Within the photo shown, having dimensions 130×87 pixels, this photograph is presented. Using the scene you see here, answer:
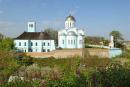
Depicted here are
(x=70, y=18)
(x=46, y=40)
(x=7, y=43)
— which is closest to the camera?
(x=7, y=43)

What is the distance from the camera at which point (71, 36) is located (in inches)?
2408

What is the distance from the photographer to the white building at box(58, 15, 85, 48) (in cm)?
6084

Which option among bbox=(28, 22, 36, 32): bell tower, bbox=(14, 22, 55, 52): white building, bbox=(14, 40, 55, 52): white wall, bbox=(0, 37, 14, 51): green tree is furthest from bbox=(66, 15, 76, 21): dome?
bbox=(0, 37, 14, 51): green tree

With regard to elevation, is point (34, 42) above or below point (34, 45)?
above

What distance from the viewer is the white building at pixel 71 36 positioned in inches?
2395

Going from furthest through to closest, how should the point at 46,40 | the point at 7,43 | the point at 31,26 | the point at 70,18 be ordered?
the point at 31,26 < the point at 70,18 < the point at 46,40 < the point at 7,43

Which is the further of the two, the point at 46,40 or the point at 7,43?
the point at 46,40

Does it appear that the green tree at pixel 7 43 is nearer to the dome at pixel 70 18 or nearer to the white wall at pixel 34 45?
the white wall at pixel 34 45

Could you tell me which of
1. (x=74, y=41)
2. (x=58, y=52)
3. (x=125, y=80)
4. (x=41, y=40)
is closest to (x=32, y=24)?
(x=41, y=40)

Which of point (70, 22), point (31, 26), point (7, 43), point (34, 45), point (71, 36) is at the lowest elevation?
point (34, 45)

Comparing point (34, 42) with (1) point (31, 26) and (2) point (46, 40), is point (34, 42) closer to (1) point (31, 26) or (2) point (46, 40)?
(2) point (46, 40)

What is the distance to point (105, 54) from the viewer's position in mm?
45344

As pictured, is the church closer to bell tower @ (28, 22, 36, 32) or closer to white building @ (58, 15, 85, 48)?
white building @ (58, 15, 85, 48)

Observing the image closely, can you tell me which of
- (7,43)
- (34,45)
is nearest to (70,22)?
(34,45)
